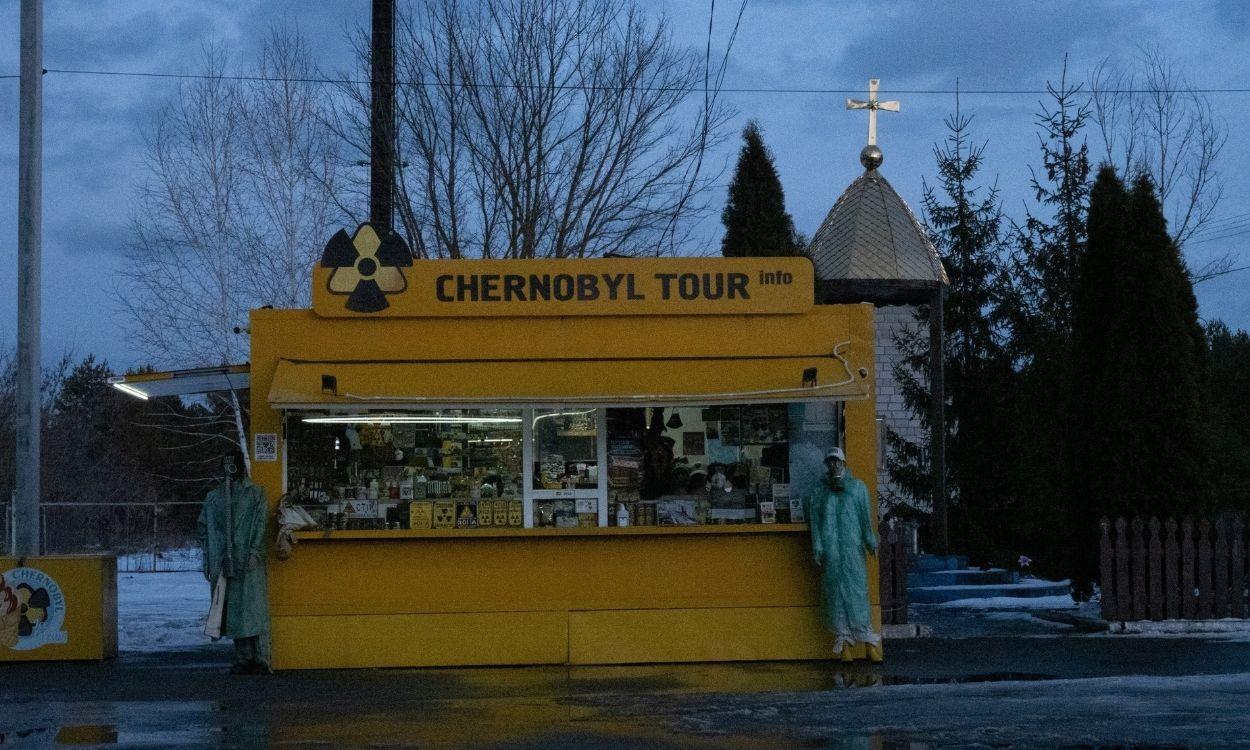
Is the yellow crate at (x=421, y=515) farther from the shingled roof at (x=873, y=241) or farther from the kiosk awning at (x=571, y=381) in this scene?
the shingled roof at (x=873, y=241)

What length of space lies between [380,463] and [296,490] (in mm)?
808

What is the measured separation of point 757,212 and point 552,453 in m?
9.13

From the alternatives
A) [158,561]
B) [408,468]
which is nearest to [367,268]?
[408,468]

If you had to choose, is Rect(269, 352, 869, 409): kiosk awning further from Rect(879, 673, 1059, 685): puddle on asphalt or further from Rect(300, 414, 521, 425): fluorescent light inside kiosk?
Rect(879, 673, 1059, 685): puddle on asphalt

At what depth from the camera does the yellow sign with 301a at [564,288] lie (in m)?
13.6

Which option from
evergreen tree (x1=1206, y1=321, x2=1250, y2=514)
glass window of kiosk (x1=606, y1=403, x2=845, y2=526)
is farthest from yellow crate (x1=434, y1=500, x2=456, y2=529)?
evergreen tree (x1=1206, y1=321, x2=1250, y2=514)

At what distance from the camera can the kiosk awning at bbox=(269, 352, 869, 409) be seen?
42.2ft

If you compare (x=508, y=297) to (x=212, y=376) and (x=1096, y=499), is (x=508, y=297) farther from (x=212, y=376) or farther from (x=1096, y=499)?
(x=1096, y=499)

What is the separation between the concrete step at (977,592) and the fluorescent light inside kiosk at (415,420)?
8523mm

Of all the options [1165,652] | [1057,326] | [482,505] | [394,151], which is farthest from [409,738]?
[1057,326]

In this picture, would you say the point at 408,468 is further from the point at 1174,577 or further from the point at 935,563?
the point at 935,563

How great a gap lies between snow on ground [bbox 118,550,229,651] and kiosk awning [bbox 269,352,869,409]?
3586 mm

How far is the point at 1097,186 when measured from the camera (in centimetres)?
1773

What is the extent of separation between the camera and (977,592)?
2050 centimetres
